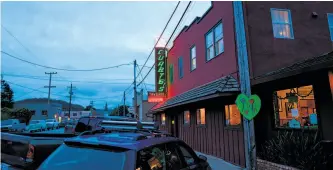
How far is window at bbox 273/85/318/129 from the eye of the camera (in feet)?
24.9

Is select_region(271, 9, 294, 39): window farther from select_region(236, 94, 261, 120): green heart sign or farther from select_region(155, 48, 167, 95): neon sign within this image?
select_region(155, 48, 167, 95): neon sign

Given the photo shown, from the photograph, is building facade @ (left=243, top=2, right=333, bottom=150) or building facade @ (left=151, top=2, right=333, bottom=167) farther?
building facade @ (left=151, top=2, right=333, bottom=167)

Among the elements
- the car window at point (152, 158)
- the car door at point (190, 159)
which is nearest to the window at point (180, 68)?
the car door at point (190, 159)

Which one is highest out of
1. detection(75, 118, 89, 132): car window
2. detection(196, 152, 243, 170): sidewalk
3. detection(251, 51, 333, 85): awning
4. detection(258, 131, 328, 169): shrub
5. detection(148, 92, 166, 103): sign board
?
detection(148, 92, 166, 103): sign board

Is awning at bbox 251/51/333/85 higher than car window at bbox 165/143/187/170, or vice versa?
awning at bbox 251/51/333/85

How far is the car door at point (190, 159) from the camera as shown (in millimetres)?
4559

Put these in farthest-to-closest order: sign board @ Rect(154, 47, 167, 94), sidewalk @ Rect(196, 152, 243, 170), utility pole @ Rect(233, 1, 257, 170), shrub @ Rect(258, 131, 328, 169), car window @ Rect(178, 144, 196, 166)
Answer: sign board @ Rect(154, 47, 167, 94), sidewalk @ Rect(196, 152, 243, 170), utility pole @ Rect(233, 1, 257, 170), shrub @ Rect(258, 131, 328, 169), car window @ Rect(178, 144, 196, 166)

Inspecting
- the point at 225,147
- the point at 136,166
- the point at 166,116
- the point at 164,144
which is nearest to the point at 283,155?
the point at 225,147

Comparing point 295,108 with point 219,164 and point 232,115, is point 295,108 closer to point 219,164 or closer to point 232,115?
point 232,115

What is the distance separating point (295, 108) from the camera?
26.9 ft

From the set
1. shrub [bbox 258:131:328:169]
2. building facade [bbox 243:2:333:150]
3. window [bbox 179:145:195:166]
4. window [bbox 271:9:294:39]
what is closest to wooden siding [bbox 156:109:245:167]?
building facade [bbox 243:2:333:150]

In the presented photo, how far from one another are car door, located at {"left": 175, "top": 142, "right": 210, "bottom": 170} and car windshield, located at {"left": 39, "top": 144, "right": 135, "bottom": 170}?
1400mm

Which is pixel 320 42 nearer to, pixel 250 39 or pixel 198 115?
pixel 250 39

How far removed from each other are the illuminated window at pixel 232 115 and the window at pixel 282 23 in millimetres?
3197
